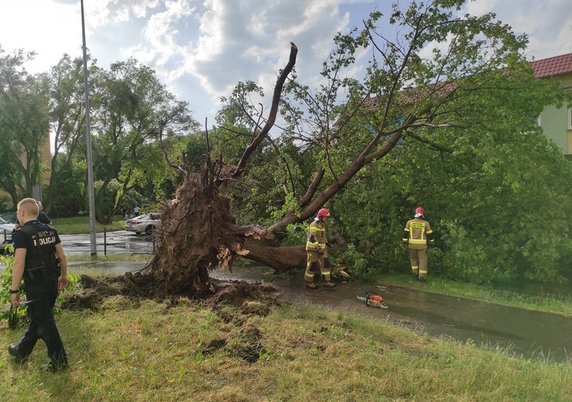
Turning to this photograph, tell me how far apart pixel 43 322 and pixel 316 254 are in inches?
215

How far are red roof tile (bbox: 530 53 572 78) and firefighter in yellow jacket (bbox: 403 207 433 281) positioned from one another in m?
13.3

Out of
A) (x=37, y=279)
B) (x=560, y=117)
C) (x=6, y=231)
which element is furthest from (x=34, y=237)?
(x=560, y=117)

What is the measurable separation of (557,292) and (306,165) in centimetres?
628

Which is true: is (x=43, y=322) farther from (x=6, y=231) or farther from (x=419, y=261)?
(x=6, y=231)

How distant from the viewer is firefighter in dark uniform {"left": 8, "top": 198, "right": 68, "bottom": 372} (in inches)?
163

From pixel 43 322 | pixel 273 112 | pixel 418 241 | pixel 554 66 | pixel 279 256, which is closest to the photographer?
pixel 43 322

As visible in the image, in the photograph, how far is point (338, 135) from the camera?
10.7 metres

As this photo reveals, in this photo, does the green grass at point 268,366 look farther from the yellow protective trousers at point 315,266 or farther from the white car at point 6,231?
the white car at point 6,231

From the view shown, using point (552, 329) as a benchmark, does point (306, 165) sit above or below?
above

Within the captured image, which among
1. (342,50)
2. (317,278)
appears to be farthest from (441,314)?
(342,50)

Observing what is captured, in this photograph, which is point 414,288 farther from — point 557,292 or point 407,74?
point 407,74

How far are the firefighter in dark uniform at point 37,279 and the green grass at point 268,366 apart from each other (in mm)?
165

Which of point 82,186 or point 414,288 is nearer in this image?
point 414,288

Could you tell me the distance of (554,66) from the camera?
65.0 feet
